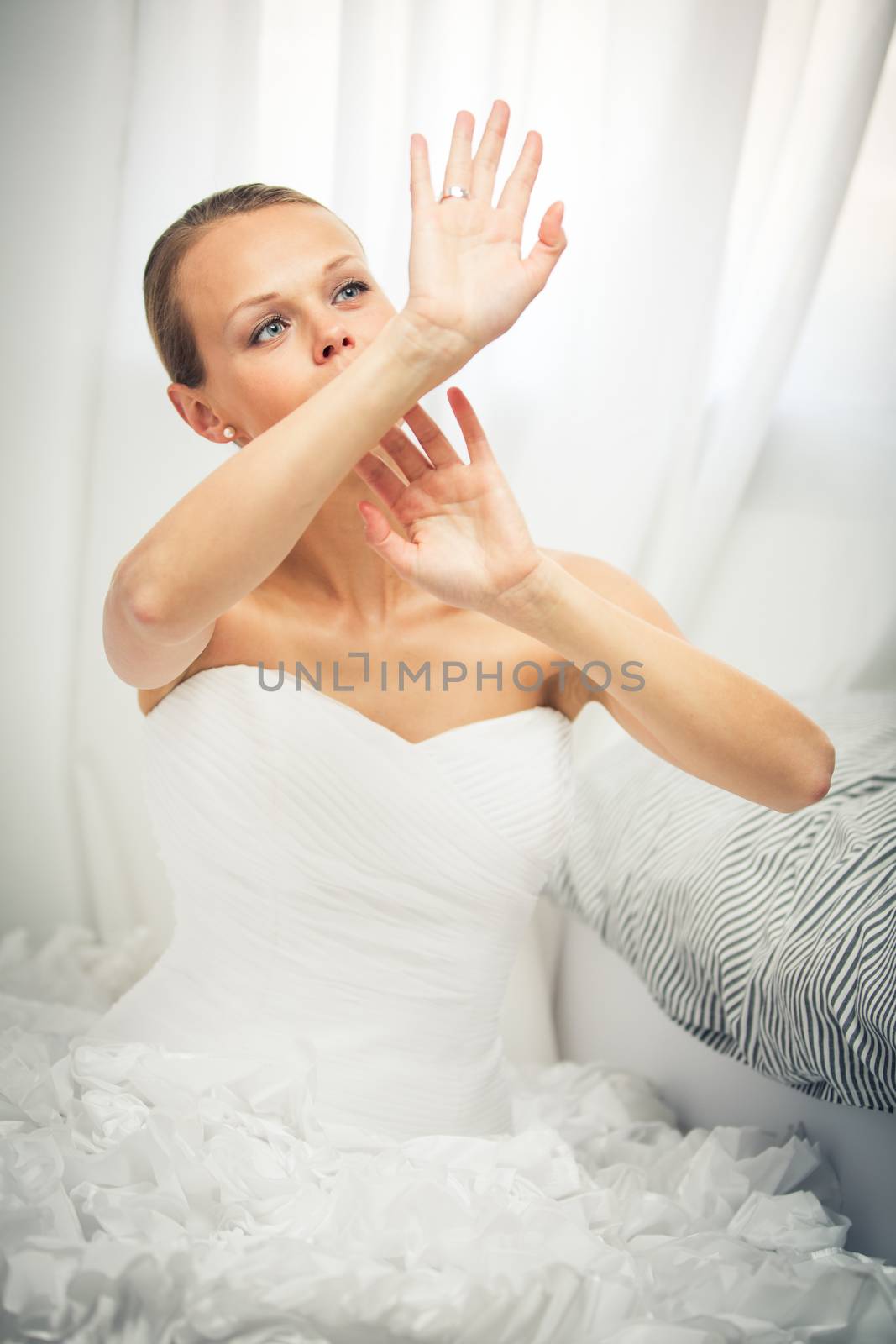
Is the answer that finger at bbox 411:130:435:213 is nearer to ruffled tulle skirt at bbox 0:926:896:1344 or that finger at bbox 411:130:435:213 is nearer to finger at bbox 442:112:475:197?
finger at bbox 442:112:475:197

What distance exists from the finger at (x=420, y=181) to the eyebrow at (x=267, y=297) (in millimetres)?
157

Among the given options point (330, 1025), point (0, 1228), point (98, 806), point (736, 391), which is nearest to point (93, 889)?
point (98, 806)

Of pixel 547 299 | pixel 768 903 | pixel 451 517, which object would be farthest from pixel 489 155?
pixel 547 299

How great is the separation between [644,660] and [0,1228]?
2.17 ft

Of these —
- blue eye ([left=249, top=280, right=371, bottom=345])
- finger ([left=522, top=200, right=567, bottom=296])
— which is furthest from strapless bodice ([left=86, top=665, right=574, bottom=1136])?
finger ([left=522, top=200, right=567, bottom=296])

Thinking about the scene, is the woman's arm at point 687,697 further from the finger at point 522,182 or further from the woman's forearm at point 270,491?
the finger at point 522,182

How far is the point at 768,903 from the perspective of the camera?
119 centimetres

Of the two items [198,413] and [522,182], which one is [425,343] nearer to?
[522,182]

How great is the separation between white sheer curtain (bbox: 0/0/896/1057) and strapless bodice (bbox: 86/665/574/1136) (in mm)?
636

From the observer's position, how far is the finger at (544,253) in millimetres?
874

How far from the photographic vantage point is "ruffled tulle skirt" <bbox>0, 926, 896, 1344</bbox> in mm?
714

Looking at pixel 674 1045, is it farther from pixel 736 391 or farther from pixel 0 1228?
pixel 736 391

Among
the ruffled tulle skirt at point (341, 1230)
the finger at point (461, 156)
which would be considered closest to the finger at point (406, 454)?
the finger at point (461, 156)

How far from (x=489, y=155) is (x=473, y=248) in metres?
0.10
